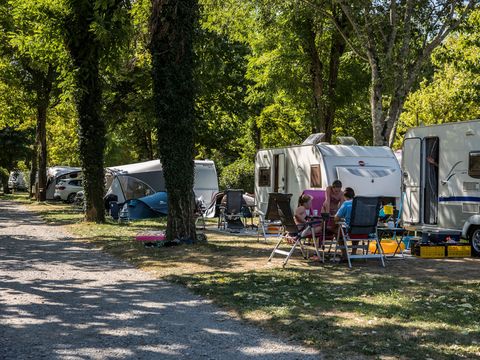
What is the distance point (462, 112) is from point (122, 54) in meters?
18.4

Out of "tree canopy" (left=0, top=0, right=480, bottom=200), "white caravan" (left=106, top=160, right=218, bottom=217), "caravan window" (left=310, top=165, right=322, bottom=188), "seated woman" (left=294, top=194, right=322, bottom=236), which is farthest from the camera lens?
"white caravan" (left=106, top=160, right=218, bottom=217)

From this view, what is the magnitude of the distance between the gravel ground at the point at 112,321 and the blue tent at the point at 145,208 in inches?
430

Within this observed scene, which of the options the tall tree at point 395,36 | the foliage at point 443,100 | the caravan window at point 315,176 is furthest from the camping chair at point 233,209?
the foliage at point 443,100

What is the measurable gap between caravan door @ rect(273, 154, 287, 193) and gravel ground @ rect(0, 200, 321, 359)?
27.1ft

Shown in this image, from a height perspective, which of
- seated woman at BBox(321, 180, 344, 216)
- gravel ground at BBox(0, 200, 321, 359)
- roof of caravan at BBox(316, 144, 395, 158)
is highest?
roof of caravan at BBox(316, 144, 395, 158)

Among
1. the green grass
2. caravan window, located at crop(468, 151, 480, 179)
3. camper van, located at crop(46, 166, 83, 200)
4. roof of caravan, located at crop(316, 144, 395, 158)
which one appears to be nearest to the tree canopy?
roof of caravan, located at crop(316, 144, 395, 158)

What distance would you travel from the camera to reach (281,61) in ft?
78.2

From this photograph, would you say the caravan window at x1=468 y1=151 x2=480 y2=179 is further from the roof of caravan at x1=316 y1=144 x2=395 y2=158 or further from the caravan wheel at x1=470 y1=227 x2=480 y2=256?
the roof of caravan at x1=316 y1=144 x2=395 y2=158

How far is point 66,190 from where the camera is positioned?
35844 mm

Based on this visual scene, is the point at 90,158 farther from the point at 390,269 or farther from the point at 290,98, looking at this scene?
the point at 390,269

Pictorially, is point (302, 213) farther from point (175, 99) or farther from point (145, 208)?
point (145, 208)

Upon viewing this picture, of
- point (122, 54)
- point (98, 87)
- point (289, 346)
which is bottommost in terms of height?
point (289, 346)

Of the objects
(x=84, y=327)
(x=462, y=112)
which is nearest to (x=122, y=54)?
(x=84, y=327)

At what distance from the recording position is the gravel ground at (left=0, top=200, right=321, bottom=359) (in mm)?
5062
